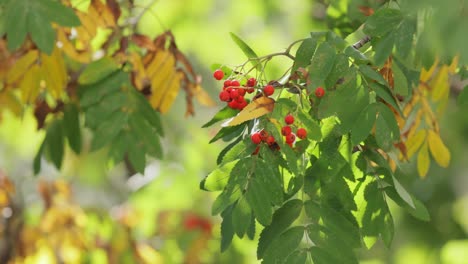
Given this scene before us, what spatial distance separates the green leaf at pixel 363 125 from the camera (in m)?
2.10

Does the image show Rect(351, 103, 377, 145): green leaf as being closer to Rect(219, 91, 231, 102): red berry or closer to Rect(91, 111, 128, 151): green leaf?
Rect(219, 91, 231, 102): red berry

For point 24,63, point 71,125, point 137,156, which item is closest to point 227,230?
point 137,156

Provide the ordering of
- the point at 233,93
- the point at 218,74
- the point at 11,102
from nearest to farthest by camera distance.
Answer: the point at 233,93 → the point at 218,74 → the point at 11,102

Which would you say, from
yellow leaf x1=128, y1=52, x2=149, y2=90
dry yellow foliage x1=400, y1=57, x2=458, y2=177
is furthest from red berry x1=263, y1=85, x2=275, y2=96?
yellow leaf x1=128, y1=52, x2=149, y2=90

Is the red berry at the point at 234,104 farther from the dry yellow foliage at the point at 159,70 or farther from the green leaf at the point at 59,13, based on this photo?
the dry yellow foliage at the point at 159,70

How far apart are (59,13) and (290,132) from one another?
929 mm

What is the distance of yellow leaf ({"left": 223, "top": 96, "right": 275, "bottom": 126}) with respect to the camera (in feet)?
6.70

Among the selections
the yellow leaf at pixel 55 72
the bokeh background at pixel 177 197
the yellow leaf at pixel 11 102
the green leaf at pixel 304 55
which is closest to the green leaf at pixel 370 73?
the green leaf at pixel 304 55

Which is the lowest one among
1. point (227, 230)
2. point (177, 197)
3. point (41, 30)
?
point (177, 197)

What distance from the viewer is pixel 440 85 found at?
115 inches

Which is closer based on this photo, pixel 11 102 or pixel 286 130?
pixel 286 130

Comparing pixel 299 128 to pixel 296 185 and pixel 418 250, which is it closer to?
pixel 296 185

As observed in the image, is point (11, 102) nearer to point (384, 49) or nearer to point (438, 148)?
point (438, 148)

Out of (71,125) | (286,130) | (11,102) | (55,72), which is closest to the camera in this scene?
(286,130)
